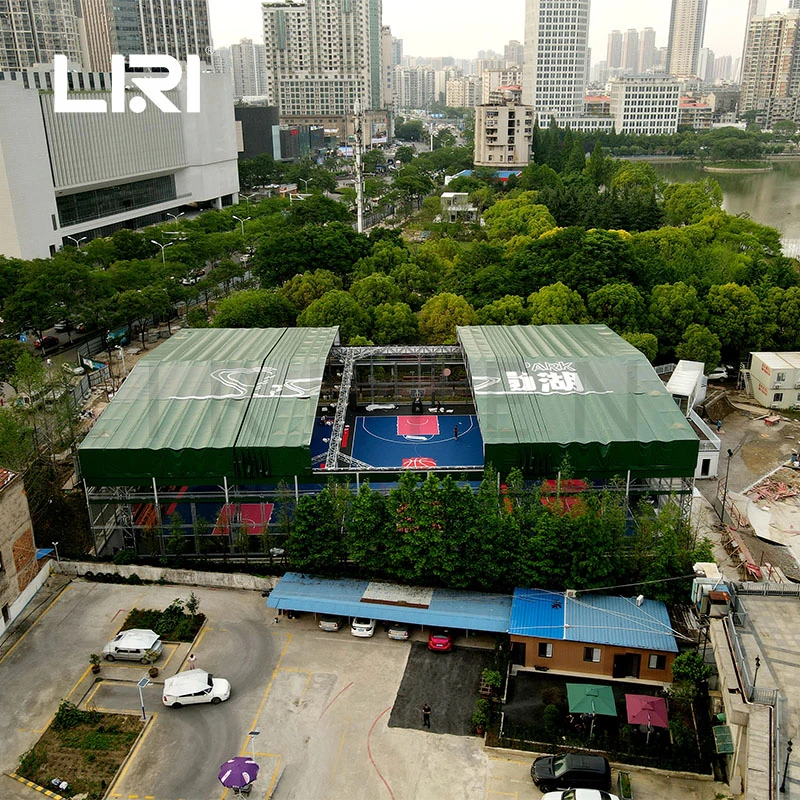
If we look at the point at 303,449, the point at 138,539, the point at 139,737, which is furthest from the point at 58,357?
the point at 139,737

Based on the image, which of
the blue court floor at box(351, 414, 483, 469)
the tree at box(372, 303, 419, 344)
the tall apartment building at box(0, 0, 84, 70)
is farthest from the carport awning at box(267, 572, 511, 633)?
the tall apartment building at box(0, 0, 84, 70)

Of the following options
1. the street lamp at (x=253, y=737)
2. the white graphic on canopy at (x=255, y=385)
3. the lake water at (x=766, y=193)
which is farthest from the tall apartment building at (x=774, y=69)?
the street lamp at (x=253, y=737)

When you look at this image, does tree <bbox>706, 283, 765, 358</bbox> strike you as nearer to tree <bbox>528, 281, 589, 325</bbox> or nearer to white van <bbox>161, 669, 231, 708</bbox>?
tree <bbox>528, 281, 589, 325</bbox>

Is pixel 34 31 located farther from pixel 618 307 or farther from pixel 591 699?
pixel 591 699

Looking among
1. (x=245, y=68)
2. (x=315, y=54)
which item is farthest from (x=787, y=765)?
(x=245, y=68)

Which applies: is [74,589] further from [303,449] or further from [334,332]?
[334,332]

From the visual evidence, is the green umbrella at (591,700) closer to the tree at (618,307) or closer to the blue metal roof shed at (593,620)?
the blue metal roof shed at (593,620)
